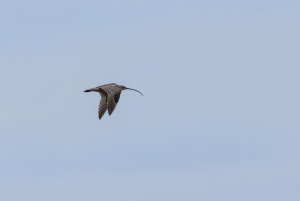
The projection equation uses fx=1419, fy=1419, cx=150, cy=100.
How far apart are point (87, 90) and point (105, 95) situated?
6.39 feet

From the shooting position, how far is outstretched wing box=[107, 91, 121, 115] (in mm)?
121350

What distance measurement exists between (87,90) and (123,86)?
3.52 meters

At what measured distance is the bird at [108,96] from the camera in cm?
→ 12175

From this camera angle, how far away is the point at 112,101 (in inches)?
4818

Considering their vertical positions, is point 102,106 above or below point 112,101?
below

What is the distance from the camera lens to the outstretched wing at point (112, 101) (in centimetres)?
12135

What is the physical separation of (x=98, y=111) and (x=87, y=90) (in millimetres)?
3669

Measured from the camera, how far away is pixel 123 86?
126125 millimetres

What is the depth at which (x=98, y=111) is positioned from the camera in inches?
4786

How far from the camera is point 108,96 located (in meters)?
123

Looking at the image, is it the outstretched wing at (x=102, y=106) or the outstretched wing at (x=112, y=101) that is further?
the outstretched wing at (x=102, y=106)

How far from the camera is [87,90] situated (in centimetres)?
12456

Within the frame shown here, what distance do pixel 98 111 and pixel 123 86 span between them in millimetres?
5461

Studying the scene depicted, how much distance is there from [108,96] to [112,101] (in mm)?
843
